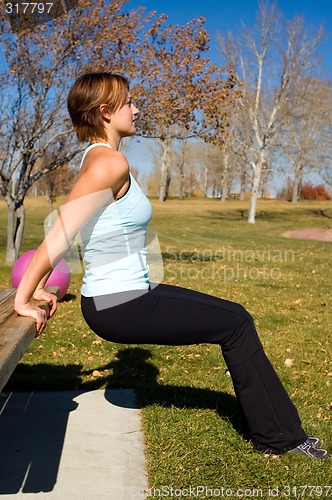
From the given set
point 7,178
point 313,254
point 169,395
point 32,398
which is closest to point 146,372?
point 169,395

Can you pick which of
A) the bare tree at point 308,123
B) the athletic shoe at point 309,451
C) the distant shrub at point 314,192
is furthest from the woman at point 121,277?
the distant shrub at point 314,192

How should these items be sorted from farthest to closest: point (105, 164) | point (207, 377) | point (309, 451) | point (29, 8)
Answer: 1. point (29, 8)
2. point (207, 377)
3. point (309, 451)
4. point (105, 164)

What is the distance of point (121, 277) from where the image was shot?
2.94 meters

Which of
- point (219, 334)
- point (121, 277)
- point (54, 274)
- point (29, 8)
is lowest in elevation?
point (54, 274)

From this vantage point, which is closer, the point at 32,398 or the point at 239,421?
the point at 239,421

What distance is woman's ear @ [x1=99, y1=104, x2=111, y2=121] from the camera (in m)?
2.95

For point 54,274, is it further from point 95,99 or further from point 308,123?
point 308,123

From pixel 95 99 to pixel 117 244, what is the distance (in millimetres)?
747

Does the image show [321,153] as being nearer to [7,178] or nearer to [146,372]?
[7,178]

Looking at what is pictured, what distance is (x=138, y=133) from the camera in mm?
13805

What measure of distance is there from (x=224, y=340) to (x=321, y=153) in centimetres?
4290

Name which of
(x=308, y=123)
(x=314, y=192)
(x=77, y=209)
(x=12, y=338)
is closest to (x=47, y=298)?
(x=12, y=338)

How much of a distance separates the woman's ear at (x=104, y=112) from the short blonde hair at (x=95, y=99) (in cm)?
1

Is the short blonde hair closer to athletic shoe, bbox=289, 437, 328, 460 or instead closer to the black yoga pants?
the black yoga pants
